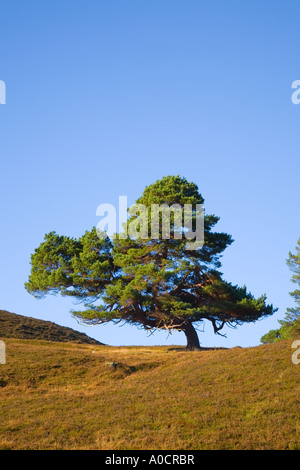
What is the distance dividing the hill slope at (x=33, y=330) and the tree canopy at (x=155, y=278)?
7.78 m

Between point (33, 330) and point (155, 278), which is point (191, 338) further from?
point (33, 330)

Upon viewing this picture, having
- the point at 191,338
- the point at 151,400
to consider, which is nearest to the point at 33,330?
the point at 191,338

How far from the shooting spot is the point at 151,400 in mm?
25547

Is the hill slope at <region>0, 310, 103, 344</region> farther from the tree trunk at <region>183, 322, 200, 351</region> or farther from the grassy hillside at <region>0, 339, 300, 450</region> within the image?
the tree trunk at <region>183, 322, 200, 351</region>

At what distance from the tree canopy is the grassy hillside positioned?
556 centimetres

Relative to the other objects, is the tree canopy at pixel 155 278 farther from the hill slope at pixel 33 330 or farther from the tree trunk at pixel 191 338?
the hill slope at pixel 33 330

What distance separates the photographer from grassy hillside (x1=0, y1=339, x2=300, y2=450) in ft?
63.4

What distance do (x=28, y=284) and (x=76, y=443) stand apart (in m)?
30.1

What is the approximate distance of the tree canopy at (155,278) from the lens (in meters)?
42.6

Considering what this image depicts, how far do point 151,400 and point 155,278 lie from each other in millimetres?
16887

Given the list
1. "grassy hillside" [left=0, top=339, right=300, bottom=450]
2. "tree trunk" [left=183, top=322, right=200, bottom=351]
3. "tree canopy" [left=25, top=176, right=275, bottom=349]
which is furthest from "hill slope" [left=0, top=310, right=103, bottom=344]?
"tree trunk" [left=183, top=322, right=200, bottom=351]

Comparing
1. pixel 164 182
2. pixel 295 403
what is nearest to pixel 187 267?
pixel 164 182

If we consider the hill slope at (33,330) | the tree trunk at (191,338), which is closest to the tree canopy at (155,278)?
the tree trunk at (191,338)
